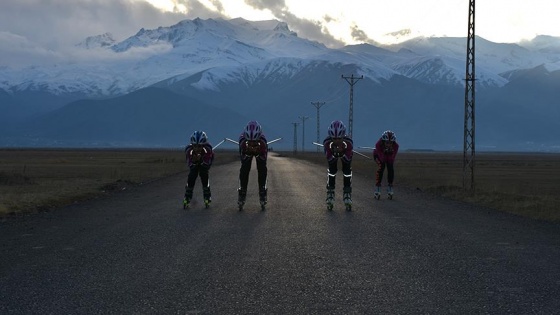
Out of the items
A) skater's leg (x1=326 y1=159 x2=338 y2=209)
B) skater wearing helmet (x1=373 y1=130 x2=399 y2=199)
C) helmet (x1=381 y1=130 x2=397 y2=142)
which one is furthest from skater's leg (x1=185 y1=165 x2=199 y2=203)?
helmet (x1=381 y1=130 x2=397 y2=142)

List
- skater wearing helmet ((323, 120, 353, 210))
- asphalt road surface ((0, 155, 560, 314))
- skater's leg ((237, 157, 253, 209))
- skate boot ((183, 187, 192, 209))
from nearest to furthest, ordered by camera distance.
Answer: asphalt road surface ((0, 155, 560, 314)) → skater's leg ((237, 157, 253, 209)) → skate boot ((183, 187, 192, 209)) → skater wearing helmet ((323, 120, 353, 210))

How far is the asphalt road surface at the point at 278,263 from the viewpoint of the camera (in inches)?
281

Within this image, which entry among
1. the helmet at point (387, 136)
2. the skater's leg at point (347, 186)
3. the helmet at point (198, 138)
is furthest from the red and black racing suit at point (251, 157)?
the helmet at point (387, 136)

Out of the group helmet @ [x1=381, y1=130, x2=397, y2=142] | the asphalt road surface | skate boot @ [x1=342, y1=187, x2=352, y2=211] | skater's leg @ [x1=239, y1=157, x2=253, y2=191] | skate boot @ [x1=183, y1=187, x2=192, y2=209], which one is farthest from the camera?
helmet @ [x1=381, y1=130, x2=397, y2=142]

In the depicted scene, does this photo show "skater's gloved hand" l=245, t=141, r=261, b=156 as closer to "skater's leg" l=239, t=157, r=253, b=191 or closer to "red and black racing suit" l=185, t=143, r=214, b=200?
"skater's leg" l=239, t=157, r=253, b=191

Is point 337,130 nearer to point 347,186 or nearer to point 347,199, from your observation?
point 347,186

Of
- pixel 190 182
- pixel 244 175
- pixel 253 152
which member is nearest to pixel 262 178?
pixel 244 175

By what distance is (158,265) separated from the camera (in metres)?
9.24

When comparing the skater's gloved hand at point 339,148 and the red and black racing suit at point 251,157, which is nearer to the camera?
the red and black racing suit at point 251,157

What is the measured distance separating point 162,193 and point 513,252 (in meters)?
16.0

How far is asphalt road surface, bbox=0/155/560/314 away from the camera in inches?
281

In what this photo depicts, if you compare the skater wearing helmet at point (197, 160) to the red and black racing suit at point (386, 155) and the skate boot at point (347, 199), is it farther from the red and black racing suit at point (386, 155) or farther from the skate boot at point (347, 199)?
the red and black racing suit at point (386, 155)

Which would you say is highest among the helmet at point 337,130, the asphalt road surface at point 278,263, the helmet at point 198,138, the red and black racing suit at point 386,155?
the helmet at point 337,130

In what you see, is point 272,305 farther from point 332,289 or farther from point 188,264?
point 188,264
